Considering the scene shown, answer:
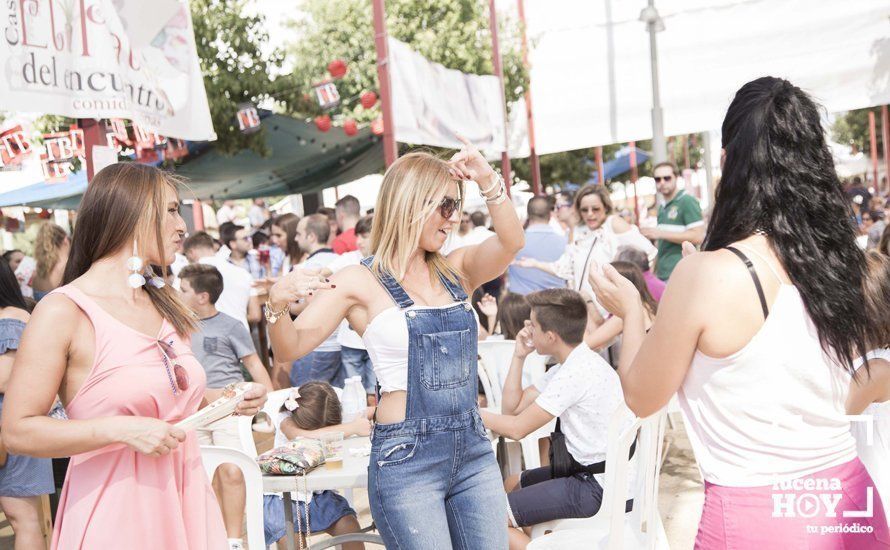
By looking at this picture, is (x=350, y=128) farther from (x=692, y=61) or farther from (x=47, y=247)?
(x=47, y=247)

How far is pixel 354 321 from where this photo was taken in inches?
104

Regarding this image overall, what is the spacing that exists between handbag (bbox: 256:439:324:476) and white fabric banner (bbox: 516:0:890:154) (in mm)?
8525

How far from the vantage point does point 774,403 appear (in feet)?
5.46

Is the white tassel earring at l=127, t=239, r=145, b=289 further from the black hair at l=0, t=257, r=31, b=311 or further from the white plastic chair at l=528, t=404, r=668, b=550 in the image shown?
the black hair at l=0, t=257, r=31, b=311

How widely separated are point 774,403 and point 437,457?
1069mm

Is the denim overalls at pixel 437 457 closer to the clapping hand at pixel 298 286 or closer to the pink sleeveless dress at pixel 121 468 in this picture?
the clapping hand at pixel 298 286

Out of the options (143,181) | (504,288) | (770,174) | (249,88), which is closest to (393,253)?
(143,181)

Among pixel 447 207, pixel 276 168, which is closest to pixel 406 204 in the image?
pixel 447 207

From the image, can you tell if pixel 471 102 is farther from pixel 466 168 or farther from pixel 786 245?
pixel 786 245

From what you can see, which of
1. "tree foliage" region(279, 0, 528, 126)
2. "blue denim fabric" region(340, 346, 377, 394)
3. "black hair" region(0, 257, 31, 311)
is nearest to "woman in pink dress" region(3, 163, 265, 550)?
"black hair" region(0, 257, 31, 311)

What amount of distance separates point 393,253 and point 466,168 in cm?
35

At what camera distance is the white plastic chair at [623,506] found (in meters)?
3.08

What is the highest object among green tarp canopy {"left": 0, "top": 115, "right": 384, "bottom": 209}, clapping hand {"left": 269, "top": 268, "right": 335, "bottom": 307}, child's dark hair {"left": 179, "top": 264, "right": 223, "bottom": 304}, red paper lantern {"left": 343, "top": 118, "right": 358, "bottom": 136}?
red paper lantern {"left": 343, "top": 118, "right": 358, "bottom": 136}

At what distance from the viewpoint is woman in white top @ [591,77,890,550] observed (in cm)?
164
